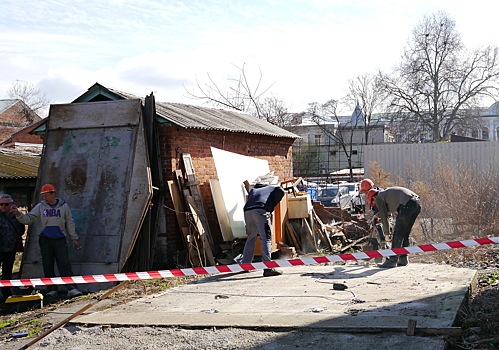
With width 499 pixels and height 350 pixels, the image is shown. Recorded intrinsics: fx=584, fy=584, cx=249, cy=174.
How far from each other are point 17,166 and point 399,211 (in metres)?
11.4

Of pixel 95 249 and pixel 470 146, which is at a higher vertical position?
pixel 470 146

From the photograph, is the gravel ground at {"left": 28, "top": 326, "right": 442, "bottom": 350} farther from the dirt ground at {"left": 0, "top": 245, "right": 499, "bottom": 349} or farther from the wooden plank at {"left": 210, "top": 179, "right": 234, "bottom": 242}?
the wooden plank at {"left": 210, "top": 179, "right": 234, "bottom": 242}

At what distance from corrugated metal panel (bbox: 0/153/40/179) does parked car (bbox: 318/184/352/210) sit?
37.7 ft

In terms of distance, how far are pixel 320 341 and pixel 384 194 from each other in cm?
468

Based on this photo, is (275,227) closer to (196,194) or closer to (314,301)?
(196,194)

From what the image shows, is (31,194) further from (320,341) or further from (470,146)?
(470,146)

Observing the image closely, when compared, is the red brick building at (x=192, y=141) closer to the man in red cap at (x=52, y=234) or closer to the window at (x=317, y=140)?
the man in red cap at (x=52, y=234)

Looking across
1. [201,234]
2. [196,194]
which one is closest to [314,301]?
[201,234]

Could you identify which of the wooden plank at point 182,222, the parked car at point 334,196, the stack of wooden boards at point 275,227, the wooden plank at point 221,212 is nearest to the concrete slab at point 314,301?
the wooden plank at point 182,222

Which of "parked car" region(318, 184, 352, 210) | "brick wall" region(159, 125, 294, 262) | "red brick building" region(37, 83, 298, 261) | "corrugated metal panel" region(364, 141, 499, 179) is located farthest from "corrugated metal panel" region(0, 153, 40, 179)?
"corrugated metal panel" region(364, 141, 499, 179)

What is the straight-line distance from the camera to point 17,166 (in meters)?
16.5

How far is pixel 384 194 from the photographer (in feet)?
32.0

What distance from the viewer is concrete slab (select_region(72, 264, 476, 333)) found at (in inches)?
240

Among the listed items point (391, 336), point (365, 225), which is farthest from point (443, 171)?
point (391, 336)
